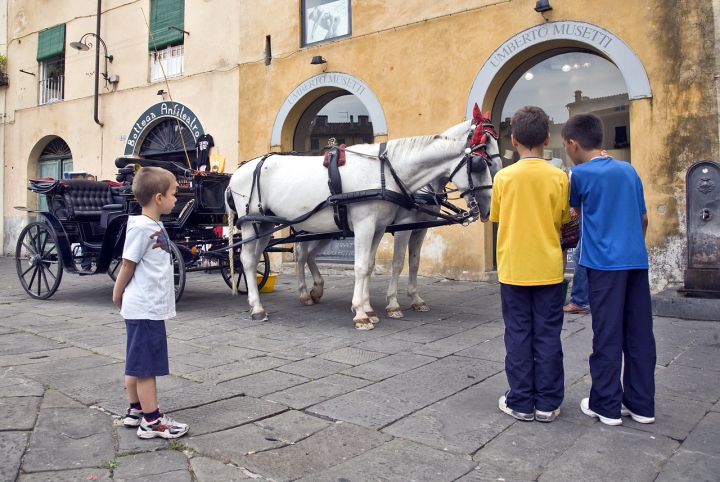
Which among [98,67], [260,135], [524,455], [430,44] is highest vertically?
[98,67]

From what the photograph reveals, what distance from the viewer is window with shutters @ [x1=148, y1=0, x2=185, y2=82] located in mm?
12625

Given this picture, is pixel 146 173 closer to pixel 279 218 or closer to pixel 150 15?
pixel 279 218

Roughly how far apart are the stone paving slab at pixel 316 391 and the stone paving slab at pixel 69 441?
93cm

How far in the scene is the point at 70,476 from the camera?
2430 millimetres

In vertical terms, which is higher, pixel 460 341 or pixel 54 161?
pixel 54 161

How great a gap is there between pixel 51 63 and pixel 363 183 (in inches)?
546

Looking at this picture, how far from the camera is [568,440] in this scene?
2793mm

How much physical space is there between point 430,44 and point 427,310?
4.78 meters

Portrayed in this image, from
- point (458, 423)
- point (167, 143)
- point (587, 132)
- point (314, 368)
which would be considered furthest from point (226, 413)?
point (167, 143)

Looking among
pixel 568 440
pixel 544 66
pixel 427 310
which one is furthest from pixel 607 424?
pixel 544 66

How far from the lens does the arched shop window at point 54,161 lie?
15.7 meters

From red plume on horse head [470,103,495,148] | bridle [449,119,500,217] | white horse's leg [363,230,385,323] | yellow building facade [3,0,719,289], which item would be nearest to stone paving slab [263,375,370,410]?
white horse's leg [363,230,385,323]

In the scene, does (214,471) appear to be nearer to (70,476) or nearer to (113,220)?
(70,476)

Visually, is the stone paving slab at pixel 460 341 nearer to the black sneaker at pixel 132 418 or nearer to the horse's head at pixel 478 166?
the horse's head at pixel 478 166
